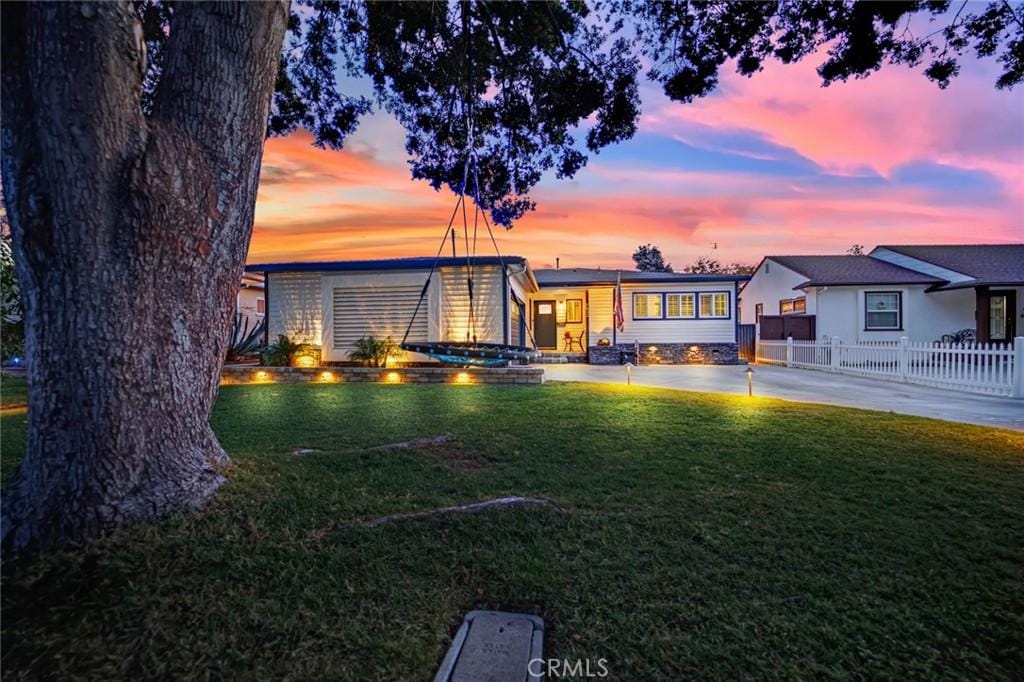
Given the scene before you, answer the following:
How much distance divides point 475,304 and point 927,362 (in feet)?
35.3

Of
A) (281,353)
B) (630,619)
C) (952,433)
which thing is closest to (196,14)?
(630,619)

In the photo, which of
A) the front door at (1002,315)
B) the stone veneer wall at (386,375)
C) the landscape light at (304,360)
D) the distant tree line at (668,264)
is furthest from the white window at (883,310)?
the distant tree line at (668,264)

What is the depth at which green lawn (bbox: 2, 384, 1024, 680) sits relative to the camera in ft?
5.36

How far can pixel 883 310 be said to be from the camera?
17344 millimetres

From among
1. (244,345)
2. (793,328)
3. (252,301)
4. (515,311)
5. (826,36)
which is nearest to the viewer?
(826,36)

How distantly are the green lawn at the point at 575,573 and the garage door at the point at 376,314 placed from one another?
9.32 m

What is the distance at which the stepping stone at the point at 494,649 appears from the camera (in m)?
1.60

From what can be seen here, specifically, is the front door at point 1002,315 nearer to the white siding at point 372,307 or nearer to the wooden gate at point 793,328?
the wooden gate at point 793,328

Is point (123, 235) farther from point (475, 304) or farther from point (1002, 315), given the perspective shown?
point (1002, 315)

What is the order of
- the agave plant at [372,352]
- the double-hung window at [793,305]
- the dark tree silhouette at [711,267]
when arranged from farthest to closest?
the dark tree silhouette at [711,267] < the double-hung window at [793,305] < the agave plant at [372,352]

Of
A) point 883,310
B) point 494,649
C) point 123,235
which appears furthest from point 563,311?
point 494,649

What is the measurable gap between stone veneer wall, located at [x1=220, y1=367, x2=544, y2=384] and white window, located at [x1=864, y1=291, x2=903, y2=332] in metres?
14.7

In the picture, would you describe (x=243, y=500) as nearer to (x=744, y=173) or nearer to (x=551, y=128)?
(x=551, y=128)

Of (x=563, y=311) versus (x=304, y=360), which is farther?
(x=563, y=311)
